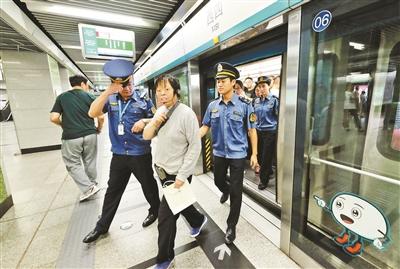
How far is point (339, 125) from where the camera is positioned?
159 cm

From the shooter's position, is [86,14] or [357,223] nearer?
[357,223]

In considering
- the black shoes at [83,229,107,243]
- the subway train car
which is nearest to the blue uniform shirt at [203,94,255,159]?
the subway train car

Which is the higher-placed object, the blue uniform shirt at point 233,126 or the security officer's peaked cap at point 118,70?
the security officer's peaked cap at point 118,70

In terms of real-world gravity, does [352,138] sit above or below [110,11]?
below

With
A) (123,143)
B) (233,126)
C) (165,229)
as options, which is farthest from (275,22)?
(165,229)

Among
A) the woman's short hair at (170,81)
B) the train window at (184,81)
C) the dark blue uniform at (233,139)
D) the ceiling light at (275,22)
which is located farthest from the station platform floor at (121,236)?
the ceiling light at (275,22)

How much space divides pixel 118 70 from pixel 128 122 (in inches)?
19.9

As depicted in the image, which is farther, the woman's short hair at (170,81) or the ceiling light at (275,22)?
the ceiling light at (275,22)

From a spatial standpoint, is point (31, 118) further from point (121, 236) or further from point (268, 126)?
point (268, 126)

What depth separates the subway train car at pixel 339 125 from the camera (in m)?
1.25

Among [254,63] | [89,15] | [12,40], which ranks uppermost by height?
[89,15]

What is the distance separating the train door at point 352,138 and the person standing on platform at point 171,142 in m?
0.88

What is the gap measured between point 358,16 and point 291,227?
5.51ft

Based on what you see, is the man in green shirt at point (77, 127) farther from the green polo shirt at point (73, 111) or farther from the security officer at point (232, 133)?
the security officer at point (232, 133)
